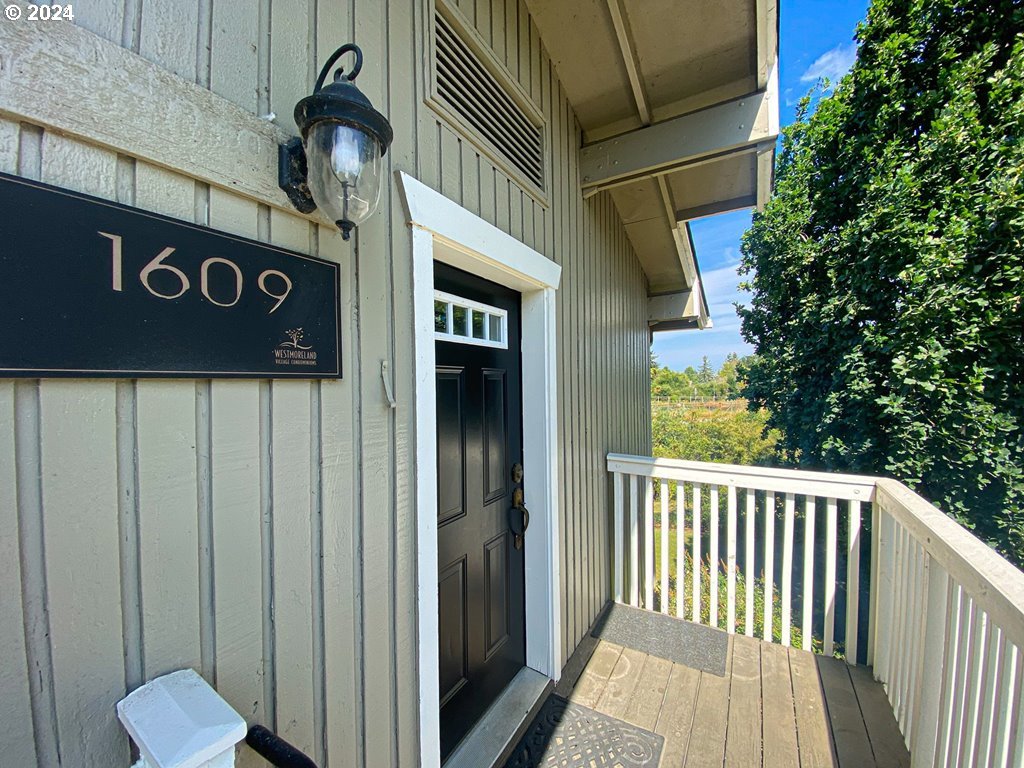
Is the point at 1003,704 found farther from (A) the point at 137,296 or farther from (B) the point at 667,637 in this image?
(A) the point at 137,296

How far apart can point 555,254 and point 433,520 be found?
5.32ft

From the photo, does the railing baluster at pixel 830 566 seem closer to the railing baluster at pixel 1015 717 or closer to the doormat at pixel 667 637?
the doormat at pixel 667 637

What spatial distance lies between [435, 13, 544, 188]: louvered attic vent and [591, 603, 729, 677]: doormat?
2692 mm

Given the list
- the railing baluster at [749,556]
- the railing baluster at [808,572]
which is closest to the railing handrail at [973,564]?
the railing baluster at [808,572]

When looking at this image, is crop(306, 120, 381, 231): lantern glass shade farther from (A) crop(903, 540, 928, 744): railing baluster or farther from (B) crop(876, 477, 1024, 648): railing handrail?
(A) crop(903, 540, 928, 744): railing baluster

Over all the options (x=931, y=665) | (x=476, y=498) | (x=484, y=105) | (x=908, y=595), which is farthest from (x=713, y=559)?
(x=484, y=105)

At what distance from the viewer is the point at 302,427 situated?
3.25 ft

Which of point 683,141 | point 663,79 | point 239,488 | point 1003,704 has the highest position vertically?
point 663,79

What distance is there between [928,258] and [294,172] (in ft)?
13.4

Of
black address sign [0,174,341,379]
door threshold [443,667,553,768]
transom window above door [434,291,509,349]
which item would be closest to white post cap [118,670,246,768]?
black address sign [0,174,341,379]

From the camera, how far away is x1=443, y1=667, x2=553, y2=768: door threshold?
64.5 inches

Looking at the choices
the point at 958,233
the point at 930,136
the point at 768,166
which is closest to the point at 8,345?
the point at 768,166

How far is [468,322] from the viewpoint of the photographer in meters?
1.78

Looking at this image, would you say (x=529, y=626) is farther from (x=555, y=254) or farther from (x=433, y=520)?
(x=555, y=254)
